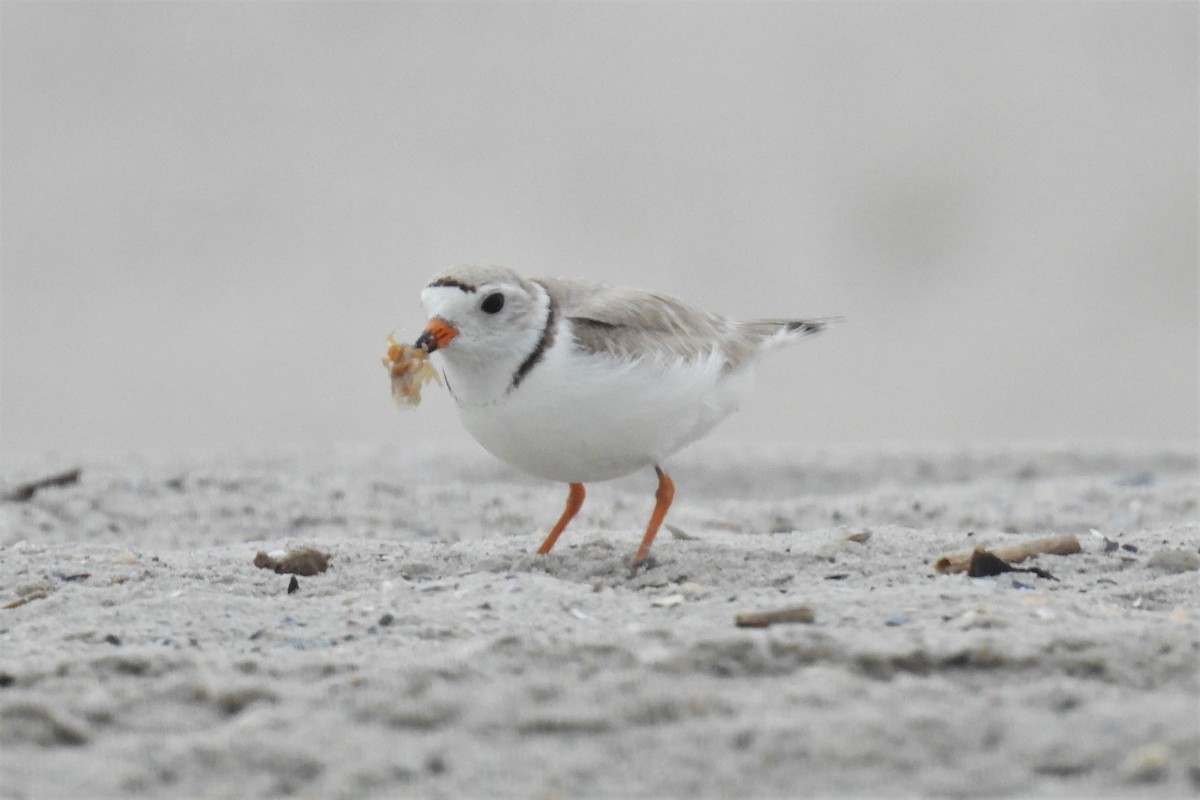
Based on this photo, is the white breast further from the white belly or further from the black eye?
the black eye

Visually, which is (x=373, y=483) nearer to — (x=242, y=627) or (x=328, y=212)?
(x=242, y=627)

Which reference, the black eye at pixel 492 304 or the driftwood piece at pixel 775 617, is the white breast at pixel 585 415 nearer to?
the black eye at pixel 492 304

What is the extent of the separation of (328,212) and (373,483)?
28.9 feet

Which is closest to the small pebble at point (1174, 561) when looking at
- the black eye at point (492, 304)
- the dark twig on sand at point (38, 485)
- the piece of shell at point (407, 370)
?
the black eye at point (492, 304)

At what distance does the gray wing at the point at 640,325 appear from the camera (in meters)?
4.29

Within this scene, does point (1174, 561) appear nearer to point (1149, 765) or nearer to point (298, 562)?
point (1149, 765)

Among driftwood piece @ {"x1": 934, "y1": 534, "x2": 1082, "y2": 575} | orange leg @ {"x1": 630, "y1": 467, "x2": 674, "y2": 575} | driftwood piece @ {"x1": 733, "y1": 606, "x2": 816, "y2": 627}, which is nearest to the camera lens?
driftwood piece @ {"x1": 733, "y1": 606, "x2": 816, "y2": 627}

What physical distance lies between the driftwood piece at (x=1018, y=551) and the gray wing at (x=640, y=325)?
0.97 meters

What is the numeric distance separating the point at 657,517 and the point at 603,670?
54.1 inches

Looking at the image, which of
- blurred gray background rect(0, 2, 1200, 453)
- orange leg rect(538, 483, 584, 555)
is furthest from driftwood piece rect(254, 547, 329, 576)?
blurred gray background rect(0, 2, 1200, 453)

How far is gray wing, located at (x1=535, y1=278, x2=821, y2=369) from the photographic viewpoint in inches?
169

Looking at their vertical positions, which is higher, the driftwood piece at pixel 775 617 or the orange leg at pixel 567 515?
the orange leg at pixel 567 515

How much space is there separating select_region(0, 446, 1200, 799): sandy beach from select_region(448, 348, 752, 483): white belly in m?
0.28

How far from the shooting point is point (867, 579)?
12.9 ft
